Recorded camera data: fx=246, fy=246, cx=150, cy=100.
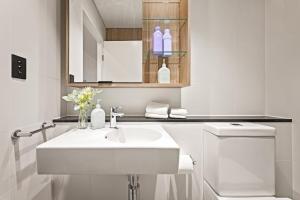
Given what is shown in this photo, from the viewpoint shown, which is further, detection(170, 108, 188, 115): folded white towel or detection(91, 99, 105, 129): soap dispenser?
detection(170, 108, 188, 115): folded white towel

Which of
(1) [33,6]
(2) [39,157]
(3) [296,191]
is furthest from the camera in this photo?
(3) [296,191]

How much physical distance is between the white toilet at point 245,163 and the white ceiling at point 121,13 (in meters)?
0.98

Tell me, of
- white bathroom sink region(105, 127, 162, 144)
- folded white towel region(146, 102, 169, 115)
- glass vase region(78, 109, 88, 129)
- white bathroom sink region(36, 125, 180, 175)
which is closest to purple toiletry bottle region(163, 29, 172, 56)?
folded white towel region(146, 102, 169, 115)

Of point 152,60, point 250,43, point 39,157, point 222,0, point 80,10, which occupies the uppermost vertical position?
point 222,0

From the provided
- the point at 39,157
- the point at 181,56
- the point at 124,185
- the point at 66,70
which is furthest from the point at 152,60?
the point at 39,157

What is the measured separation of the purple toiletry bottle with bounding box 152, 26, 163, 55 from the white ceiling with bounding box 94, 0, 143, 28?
0.44 feet

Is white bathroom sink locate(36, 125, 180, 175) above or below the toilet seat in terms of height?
above

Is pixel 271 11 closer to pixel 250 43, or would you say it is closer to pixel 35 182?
pixel 250 43

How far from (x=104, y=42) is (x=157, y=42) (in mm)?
383

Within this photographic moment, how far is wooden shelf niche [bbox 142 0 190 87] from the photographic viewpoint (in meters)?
1.80

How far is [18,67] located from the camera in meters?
1.18

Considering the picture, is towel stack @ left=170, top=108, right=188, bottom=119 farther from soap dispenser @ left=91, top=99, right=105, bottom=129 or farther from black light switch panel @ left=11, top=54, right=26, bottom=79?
black light switch panel @ left=11, top=54, right=26, bottom=79

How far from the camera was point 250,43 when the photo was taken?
6.33 ft

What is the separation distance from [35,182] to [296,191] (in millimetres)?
1646
